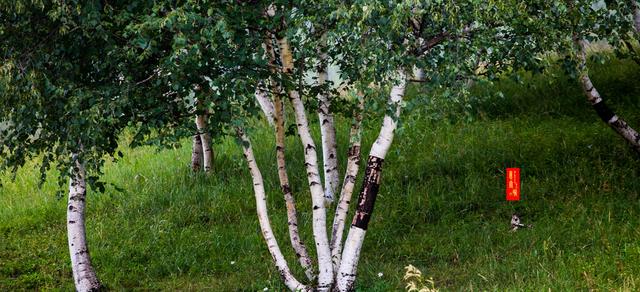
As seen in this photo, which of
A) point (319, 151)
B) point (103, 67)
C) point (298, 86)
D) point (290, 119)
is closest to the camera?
point (103, 67)

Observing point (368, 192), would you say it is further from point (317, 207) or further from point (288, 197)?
point (288, 197)

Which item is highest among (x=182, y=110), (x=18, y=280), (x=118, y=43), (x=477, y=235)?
(x=118, y=43)

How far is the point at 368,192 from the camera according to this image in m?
10.7

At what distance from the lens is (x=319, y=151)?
17.7 metres

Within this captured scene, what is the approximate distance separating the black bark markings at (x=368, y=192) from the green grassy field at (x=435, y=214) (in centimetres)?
54

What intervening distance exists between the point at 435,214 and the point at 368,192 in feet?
12.7

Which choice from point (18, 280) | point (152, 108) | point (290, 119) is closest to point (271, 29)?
point (152, 108)

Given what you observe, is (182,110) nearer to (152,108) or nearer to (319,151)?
(152,108)

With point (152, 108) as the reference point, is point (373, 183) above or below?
below

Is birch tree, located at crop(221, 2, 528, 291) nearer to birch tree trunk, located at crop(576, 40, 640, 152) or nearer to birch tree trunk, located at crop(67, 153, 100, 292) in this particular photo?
birch tree trunk, located at crop(67, 153, 100, 292)

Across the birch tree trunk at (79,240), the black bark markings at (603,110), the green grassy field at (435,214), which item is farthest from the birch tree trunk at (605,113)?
the birch tree trunk at (79,240)

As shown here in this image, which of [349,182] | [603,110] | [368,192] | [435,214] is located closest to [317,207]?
[349,182]

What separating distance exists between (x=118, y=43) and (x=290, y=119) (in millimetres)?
10709

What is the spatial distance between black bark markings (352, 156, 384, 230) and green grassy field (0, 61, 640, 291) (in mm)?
541
